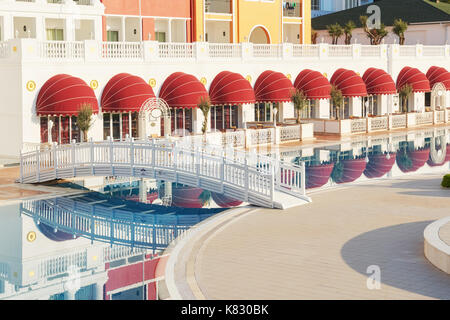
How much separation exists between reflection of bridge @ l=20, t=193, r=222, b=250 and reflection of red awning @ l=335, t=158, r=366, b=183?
7.40m

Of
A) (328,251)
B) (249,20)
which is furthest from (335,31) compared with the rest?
(328,251)

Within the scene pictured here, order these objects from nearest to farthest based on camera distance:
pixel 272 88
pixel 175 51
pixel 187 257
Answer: pixel 187 257 → pixel 175 51 → pixel 272 88

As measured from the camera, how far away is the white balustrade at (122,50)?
4034 cm

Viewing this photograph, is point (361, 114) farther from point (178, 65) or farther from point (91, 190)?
point (91, 190)

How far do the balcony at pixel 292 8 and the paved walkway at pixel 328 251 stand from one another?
36108mm

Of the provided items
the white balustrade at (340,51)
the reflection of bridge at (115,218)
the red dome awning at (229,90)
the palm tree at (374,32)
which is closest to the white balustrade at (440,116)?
the white balustrade at (340,51)

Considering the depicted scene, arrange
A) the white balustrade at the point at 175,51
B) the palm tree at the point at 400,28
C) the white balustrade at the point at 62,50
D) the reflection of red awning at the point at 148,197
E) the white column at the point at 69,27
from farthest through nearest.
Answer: the palm tree at the point at 400,28
the white column at the point at 69,27
the white balustrade at the point at 175,51
the white balustrade at the point at 62,50
the reflection of red awning at the point at 148,197

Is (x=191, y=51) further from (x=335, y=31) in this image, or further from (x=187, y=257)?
(x=335, y=31)

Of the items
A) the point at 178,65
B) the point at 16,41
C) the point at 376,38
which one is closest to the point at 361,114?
the point at 376,38

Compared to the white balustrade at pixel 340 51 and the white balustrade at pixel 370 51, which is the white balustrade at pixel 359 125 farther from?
the white balustrade at pixel 370 51

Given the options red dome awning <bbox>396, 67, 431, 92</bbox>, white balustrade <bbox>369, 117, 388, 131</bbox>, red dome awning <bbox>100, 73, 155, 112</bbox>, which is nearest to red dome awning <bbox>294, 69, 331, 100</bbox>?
white balustrade <bbox>369, 117, 388, 131</bbox>

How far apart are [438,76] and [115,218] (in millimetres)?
43055

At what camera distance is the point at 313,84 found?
5022 cm
